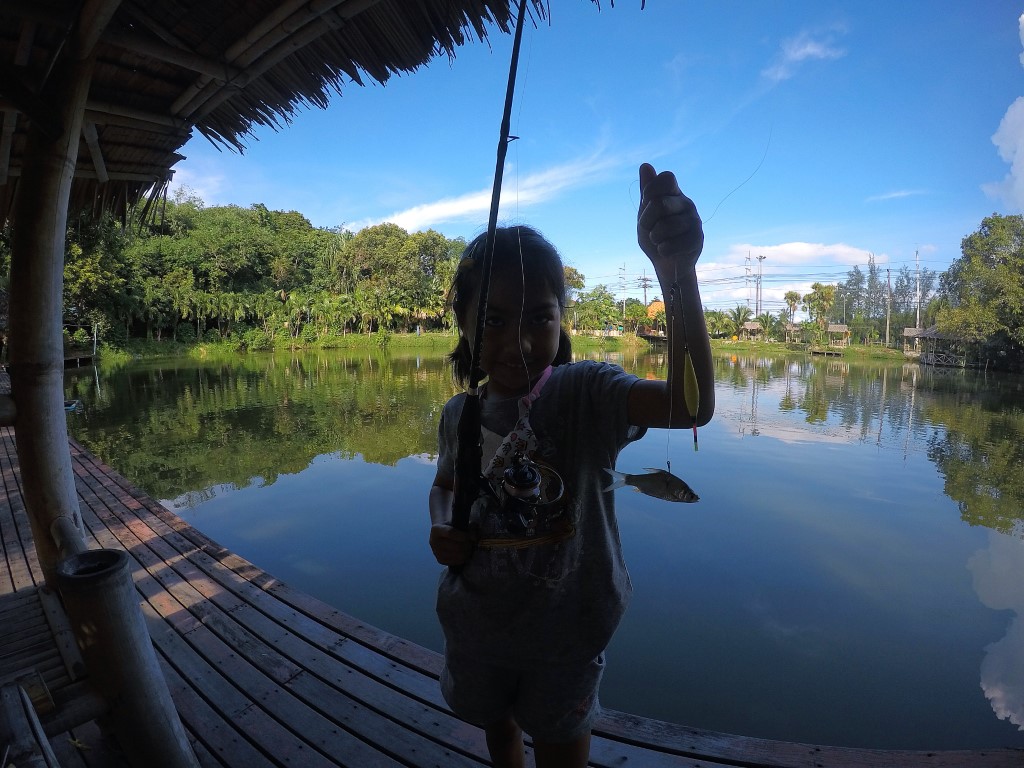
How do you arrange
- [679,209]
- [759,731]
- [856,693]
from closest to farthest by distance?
[679,209] < [759,731] < [856,693]

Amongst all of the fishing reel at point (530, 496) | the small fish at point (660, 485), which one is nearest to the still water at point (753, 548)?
the small fish at point (660, 485)

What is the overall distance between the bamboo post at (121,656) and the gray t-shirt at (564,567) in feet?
2.81

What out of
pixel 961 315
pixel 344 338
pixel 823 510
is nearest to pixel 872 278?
pixel 961 315

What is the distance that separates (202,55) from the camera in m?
2.24

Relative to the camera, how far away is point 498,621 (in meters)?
1.14

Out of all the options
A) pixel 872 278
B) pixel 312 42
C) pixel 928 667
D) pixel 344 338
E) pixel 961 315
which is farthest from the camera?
pixel 872 278

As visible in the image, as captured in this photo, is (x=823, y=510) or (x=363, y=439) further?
(x=363, y=439)

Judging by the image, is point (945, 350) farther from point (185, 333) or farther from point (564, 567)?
point (185, 333)

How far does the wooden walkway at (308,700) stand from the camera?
1.89 meters

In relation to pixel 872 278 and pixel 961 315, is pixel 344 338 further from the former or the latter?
pixel 872 278

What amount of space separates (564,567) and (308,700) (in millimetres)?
1763

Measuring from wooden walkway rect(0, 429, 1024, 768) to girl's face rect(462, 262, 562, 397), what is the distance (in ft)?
5.17

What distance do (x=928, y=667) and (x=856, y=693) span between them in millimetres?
724

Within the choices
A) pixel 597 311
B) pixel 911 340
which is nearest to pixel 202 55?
pixel 597 311
